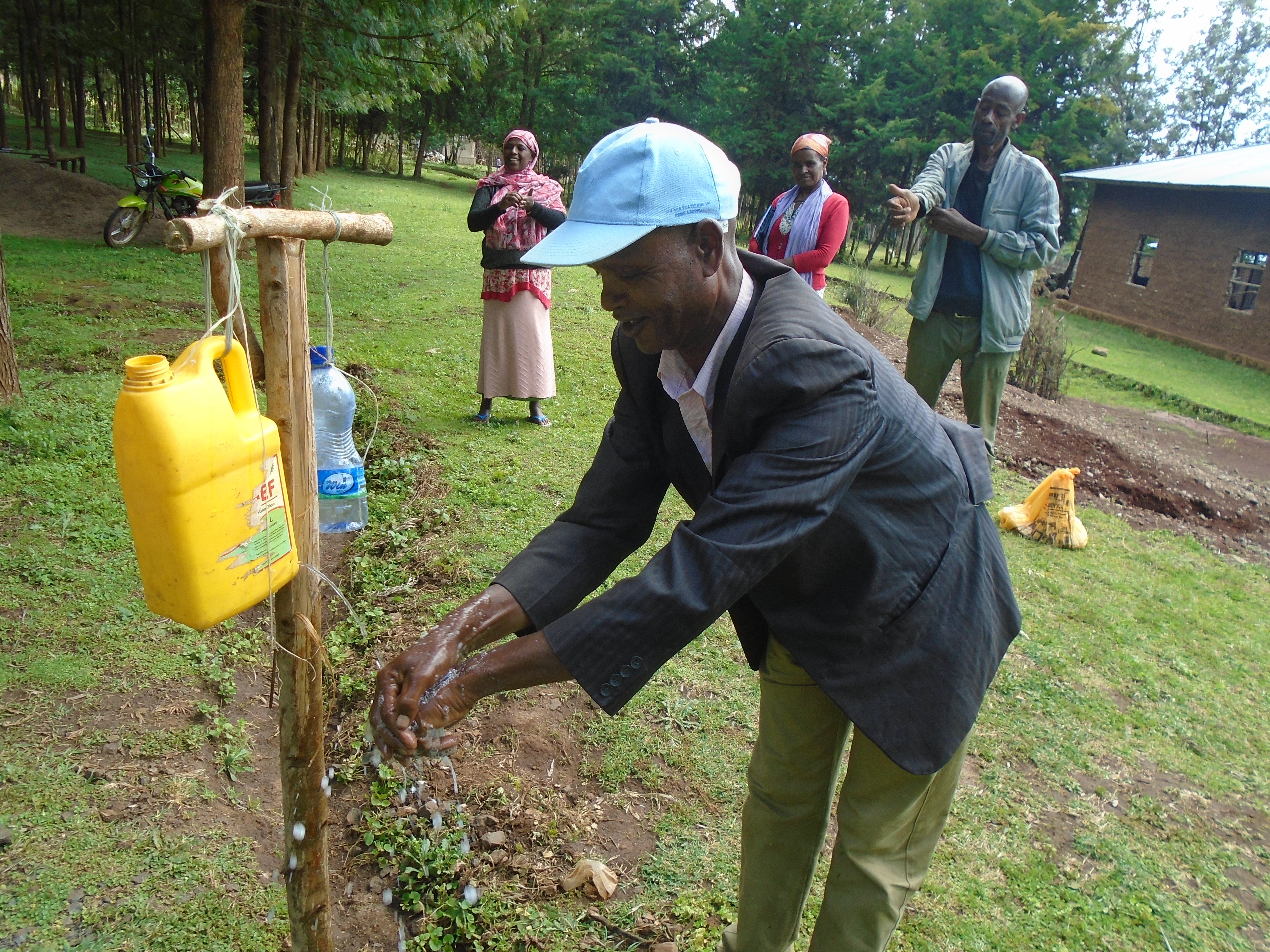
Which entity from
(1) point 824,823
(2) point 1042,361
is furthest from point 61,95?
(1) point 824,823

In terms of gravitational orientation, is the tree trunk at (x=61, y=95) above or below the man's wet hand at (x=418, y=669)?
above

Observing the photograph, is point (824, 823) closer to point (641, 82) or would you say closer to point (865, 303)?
point (865, 303)

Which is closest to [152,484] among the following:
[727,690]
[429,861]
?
[429,861]

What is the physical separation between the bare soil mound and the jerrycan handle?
11.8 meters

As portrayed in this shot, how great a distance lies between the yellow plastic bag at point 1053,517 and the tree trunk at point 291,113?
1210cm

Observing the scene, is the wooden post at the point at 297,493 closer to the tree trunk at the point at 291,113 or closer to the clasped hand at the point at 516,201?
the clasped hand at the point at 516,201

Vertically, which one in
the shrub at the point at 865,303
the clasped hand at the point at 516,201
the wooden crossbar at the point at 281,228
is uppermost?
the clasped hand at the point at 516,201

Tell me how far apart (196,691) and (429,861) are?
1.22m

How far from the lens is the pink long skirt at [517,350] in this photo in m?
5.95

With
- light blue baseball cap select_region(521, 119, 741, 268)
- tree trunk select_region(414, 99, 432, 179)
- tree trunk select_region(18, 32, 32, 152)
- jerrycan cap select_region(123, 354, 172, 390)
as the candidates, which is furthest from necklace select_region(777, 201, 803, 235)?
tree trunk select_region(414, 99, 432, 179)

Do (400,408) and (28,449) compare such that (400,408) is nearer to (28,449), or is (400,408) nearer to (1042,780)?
(28,449)

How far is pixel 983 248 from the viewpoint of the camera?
15.6 feet

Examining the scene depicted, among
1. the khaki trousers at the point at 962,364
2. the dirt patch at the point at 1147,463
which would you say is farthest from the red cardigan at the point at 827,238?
the dirt patch at the point at 1147,463

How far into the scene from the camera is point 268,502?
5.27ft
